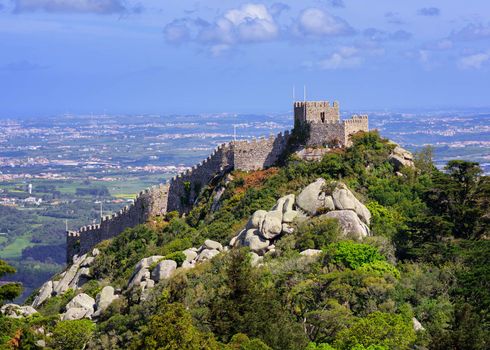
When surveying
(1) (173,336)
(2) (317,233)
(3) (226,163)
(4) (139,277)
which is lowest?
(4) (139,277)

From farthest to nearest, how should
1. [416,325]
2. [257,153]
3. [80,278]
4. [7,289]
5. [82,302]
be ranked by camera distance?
[257,153] → [80,278] → [82,302] → [416,325] → [7,289]

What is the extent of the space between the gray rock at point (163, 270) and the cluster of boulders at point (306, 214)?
230cm

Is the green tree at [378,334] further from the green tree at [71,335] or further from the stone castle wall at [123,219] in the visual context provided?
the stone castle wall at [123,219]

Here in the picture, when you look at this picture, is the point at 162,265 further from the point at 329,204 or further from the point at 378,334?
the point at 378,334

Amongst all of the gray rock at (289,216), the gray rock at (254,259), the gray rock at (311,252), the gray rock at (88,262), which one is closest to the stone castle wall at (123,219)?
the gray rock at (88,262)

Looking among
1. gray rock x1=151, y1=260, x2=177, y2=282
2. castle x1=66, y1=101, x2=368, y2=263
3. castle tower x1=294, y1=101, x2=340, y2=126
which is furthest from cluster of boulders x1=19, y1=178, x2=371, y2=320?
castle tower x1=294, y1=101, x2=340, y2=126

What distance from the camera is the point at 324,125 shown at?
42938 mm

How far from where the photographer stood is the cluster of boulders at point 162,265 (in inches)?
1400

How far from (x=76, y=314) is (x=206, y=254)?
4857mm

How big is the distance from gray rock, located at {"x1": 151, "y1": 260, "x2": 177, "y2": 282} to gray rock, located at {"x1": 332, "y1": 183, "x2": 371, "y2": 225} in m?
5.84

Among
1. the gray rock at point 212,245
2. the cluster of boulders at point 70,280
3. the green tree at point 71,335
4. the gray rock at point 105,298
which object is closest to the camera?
the green tree at point 71,335

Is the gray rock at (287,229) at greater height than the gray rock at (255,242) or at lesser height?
greater

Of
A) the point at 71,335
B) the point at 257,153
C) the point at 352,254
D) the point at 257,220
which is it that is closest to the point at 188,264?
the point at 257,220

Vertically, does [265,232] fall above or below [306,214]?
below
